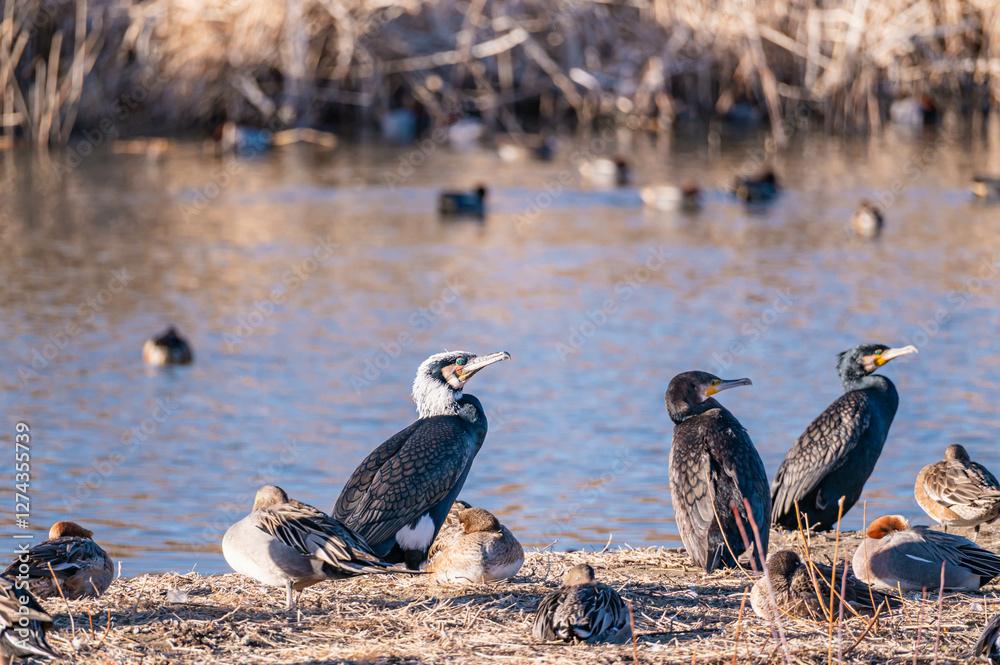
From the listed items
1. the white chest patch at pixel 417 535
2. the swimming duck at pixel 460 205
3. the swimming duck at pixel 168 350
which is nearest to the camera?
the white chest patch at pixel 417 535

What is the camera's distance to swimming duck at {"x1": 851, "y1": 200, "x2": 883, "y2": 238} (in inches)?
642

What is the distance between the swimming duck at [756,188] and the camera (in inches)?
738

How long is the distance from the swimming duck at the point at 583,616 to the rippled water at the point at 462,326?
236 centimetres

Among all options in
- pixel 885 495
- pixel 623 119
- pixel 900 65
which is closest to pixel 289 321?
pixel 885 495

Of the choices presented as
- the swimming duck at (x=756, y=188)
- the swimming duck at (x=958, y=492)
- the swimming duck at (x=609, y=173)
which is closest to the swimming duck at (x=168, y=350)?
the swimming duck at (x=958, y=492)

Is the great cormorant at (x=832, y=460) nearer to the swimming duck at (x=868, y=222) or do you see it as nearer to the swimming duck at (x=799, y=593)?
the swimming duck at (x=799, y=593)

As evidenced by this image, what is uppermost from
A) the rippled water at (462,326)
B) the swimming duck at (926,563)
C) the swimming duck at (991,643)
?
the swimming duck at (991,643)

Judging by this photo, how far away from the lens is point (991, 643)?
445 cm

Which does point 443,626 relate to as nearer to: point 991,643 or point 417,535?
point 417,535

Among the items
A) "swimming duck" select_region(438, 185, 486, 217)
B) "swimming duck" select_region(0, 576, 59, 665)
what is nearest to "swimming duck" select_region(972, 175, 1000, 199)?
"swimming duck" select_region(438, 185, 486, 217)

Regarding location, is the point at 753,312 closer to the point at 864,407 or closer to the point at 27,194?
the point at 864,407

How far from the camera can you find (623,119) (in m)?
26.9

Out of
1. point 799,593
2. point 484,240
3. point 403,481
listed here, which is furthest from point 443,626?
point 484,240

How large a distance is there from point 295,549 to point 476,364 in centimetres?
148
